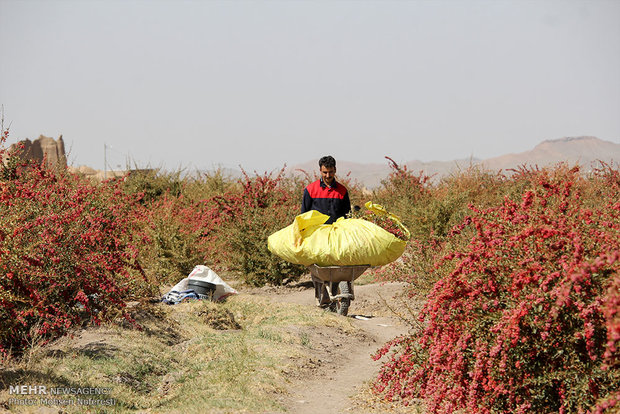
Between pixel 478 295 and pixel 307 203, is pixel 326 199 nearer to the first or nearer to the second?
pixel 307 203

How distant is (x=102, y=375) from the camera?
237 inches

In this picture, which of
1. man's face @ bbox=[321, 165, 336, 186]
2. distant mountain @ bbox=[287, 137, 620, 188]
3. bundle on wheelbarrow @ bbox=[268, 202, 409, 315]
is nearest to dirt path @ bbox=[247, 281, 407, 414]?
bundle on wheelbarrow @ bbox=[268, 202, 409, 315]

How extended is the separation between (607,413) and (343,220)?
4995 mm

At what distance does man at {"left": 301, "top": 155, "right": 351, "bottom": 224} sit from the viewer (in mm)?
9234

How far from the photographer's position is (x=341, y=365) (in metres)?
7.11

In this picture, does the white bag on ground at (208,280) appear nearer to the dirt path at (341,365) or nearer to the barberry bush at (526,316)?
the dirt path at (341,365)

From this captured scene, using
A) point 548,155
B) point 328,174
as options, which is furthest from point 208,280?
point 548,155

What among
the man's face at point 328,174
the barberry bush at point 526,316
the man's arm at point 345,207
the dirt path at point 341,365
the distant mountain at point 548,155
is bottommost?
the dirt path at point 341,365

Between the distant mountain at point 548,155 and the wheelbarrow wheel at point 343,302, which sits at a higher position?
the distant mountain at point 548,155

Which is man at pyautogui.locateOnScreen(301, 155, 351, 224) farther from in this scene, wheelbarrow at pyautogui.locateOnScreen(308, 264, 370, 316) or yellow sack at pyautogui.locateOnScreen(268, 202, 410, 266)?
wheelbarrow at pyautogui.locateOnScreen(308, 264, 370, 316)

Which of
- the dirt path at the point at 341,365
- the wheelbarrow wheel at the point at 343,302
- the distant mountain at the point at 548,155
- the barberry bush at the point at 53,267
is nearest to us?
the dirt path at the point at 341,365

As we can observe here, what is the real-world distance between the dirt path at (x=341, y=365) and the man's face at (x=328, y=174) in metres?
1.98

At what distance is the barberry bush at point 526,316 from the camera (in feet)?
13.9

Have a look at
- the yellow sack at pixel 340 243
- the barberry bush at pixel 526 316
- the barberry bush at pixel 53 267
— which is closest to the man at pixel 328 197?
the yellow sack at pixel 340 243
